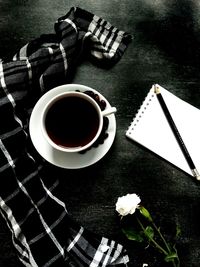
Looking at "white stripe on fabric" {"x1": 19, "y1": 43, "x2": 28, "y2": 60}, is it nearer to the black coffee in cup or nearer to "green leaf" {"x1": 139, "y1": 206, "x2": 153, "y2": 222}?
the black coffee in cup

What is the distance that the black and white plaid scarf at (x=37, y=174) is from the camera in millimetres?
873

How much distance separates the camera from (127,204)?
82 cm

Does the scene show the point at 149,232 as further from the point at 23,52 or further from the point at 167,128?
the point at 23,52

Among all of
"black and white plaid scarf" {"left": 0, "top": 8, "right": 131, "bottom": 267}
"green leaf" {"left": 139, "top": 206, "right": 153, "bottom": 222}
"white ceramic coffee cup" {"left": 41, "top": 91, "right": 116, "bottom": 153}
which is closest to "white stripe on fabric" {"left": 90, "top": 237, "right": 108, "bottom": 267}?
"black and white plaid scarf" {"left": 0, "top": 8, "right": 131, "bottom": 267}

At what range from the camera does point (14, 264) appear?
88 centimetres

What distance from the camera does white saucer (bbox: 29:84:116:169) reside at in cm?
83

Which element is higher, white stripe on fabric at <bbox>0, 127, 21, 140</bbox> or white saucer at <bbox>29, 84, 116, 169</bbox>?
white saucer at <bbox>29, 84, 116, 169</bbox>

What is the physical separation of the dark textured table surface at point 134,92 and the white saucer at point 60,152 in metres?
0.06

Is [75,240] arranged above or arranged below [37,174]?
below

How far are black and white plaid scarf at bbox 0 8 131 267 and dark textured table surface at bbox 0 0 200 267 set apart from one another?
0.08 feet

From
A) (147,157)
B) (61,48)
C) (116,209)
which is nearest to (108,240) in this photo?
(116,209)

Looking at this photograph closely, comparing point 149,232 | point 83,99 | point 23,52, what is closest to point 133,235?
point 149,232

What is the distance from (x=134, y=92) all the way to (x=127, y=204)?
0.25 meters

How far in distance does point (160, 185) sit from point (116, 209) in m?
0.12
